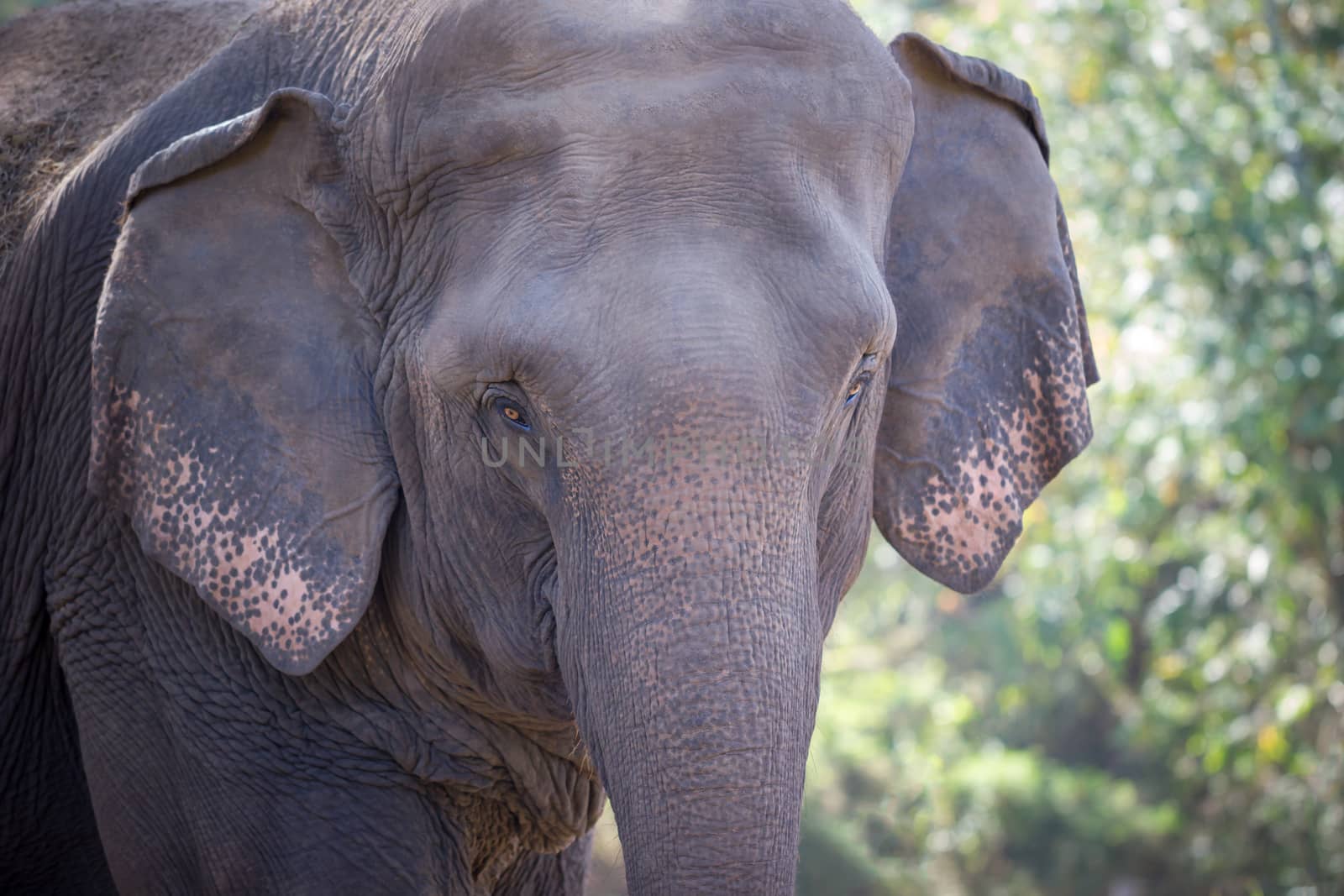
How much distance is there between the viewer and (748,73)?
2135mm

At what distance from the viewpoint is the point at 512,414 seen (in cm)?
211

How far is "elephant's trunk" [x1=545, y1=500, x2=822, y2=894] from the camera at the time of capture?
185cm

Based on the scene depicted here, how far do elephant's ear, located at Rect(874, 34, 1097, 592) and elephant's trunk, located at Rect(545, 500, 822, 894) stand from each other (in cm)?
72

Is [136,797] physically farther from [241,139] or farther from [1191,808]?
[1191,808]

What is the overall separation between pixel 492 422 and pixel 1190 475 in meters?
4.43

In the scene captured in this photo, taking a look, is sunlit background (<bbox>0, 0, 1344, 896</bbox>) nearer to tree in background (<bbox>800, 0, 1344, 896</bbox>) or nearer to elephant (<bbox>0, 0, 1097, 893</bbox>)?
tree in background (<bbox>800, 0, 1344, 896</bbox>)

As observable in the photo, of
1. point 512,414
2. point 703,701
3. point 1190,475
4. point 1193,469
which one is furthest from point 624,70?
point 1190,475

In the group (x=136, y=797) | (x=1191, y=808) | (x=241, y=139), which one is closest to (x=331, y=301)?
(x=241, y=139)

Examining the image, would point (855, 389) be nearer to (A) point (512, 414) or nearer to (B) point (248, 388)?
(A) point (512, 414)

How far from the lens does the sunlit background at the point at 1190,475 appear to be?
5.22m

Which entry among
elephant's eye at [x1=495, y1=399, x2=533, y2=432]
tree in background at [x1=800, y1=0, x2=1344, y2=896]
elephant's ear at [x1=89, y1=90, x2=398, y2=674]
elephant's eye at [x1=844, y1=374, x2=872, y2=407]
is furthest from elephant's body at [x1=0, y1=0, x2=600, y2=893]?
tree in background at [x1=800, y1=0, x2=1344, y2=896]

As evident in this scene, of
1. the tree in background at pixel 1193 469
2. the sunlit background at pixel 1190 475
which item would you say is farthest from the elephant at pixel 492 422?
the tree in background at pixel 1193 469

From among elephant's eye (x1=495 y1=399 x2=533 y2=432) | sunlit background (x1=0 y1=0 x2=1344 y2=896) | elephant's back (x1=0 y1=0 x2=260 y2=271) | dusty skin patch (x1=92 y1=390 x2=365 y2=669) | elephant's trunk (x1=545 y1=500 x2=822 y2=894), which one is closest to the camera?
elephant's trunk (x1=545 y1=500 x2=822 y2=894)

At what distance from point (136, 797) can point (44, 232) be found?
95 centimetres
